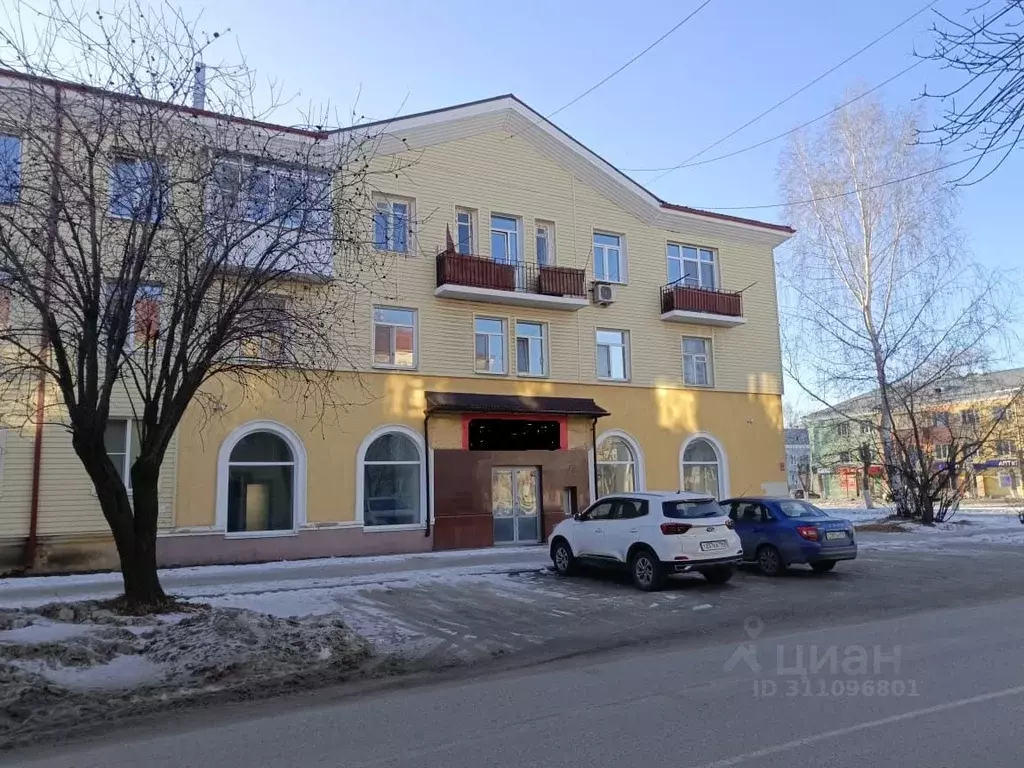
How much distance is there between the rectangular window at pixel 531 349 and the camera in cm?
2108

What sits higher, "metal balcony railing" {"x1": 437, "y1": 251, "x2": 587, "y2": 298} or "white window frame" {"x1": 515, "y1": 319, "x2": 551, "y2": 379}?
"metal balcony railing" {"x1": 437, "y1": 251, "x2": 587, "y2": 298}

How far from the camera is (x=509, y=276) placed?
20516 mm

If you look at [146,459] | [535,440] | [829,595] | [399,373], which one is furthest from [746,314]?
[146,459]

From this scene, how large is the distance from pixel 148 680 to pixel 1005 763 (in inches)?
269

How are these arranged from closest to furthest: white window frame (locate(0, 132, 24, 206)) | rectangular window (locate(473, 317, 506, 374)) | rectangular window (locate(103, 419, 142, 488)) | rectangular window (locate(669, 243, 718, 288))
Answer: white window frame (locate(0, 132, 24, 206)), rectangular window (locate(103, 419, 142, 488)), rectangular window (locate(473, 317, 506, 374)), rectangular window (locate(669, 243, 718, 288))

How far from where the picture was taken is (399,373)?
62.6 feet

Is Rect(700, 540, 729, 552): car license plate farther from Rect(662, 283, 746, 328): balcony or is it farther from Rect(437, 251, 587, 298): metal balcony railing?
Rect(662, 283, 746, 328): balcony

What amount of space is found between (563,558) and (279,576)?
5.45 metres

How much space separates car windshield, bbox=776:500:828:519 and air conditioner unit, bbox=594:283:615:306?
9.06 meters

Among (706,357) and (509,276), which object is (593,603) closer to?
(509,276)

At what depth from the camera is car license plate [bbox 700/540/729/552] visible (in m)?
12.2

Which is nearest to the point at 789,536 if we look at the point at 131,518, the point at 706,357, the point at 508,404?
the point at 508,404

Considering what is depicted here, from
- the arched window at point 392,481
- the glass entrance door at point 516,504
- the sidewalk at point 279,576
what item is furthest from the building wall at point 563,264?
the sidewalk at point 279,576

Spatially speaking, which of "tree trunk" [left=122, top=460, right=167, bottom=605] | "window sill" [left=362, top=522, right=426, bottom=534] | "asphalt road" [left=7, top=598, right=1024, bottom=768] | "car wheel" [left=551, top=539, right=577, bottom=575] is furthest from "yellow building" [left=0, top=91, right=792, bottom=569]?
"asphalt road" [left=7, top=598, right=1024, bottom=768]
